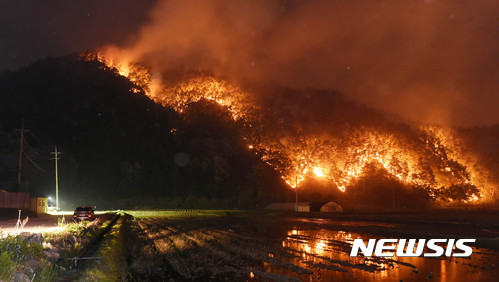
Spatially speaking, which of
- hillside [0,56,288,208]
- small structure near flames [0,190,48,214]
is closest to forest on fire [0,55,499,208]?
hillside [0,56,288,208]

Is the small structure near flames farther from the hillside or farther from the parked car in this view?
the hillside

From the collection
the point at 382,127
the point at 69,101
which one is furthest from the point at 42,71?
the point at 382,127

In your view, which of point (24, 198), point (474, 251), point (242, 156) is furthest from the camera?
point (242, 156)

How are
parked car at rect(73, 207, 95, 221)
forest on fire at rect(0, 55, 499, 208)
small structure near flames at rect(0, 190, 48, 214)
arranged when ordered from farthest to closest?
forest on fire at rect(0, 55, 499, 208)
small structure near flames at rect(0, 190, 48, 214)
parked car at rect(73, 207, 95, 221)

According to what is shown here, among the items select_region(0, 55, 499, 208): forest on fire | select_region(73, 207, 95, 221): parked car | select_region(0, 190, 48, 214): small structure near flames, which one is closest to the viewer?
select_region(73, 207, 95, 221): parked car

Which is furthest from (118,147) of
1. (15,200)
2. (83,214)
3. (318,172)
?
(83,214)

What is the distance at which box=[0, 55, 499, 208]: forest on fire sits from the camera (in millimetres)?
116562

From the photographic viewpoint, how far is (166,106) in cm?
19288

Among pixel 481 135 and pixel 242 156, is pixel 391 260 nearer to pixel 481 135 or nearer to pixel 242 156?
pixel 242 156

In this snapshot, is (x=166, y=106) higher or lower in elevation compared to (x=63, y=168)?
higher

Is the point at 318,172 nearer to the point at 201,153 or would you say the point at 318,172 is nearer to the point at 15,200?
the point at 201,153

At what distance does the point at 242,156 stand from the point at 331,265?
14084 centimetres

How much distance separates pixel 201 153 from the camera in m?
161

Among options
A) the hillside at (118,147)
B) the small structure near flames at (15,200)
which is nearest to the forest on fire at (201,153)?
the hillside at (118,147)
